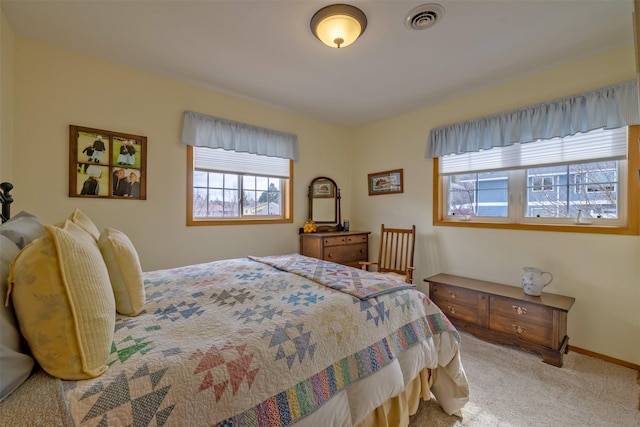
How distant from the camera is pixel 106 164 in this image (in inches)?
93.6

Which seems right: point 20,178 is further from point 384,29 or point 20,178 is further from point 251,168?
point 384,29

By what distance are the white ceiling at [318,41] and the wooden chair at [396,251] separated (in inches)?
67.5

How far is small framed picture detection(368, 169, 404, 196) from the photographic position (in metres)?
3.65

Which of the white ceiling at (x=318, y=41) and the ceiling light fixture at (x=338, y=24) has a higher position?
the white ceiling at (x=318, y=41)

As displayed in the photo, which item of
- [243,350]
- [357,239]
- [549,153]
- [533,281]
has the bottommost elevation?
[533,281]

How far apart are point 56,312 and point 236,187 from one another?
2.62 m

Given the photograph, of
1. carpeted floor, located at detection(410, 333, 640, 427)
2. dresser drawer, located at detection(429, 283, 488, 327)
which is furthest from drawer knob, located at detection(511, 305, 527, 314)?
carpeted floor, located at detection(410, 333, 640, 427)

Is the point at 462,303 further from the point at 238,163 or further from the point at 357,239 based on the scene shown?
the point at 238,163

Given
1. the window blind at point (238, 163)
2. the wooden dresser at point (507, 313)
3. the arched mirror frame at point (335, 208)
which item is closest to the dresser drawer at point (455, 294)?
the wooden dresser at point (507, 313)

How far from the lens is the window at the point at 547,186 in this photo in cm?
219

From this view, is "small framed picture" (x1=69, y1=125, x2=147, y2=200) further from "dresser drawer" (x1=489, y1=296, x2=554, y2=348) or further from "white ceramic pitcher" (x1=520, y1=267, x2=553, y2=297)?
"white ceramic pitcher" (x1=520, y1=267, x2=553, y2=297)

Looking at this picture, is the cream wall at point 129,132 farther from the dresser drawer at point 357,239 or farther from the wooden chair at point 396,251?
the wooden chair at point 396,251

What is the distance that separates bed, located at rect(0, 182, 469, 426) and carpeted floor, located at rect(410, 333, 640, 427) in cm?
22

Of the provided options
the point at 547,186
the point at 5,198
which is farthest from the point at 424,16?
the point at 5,198
